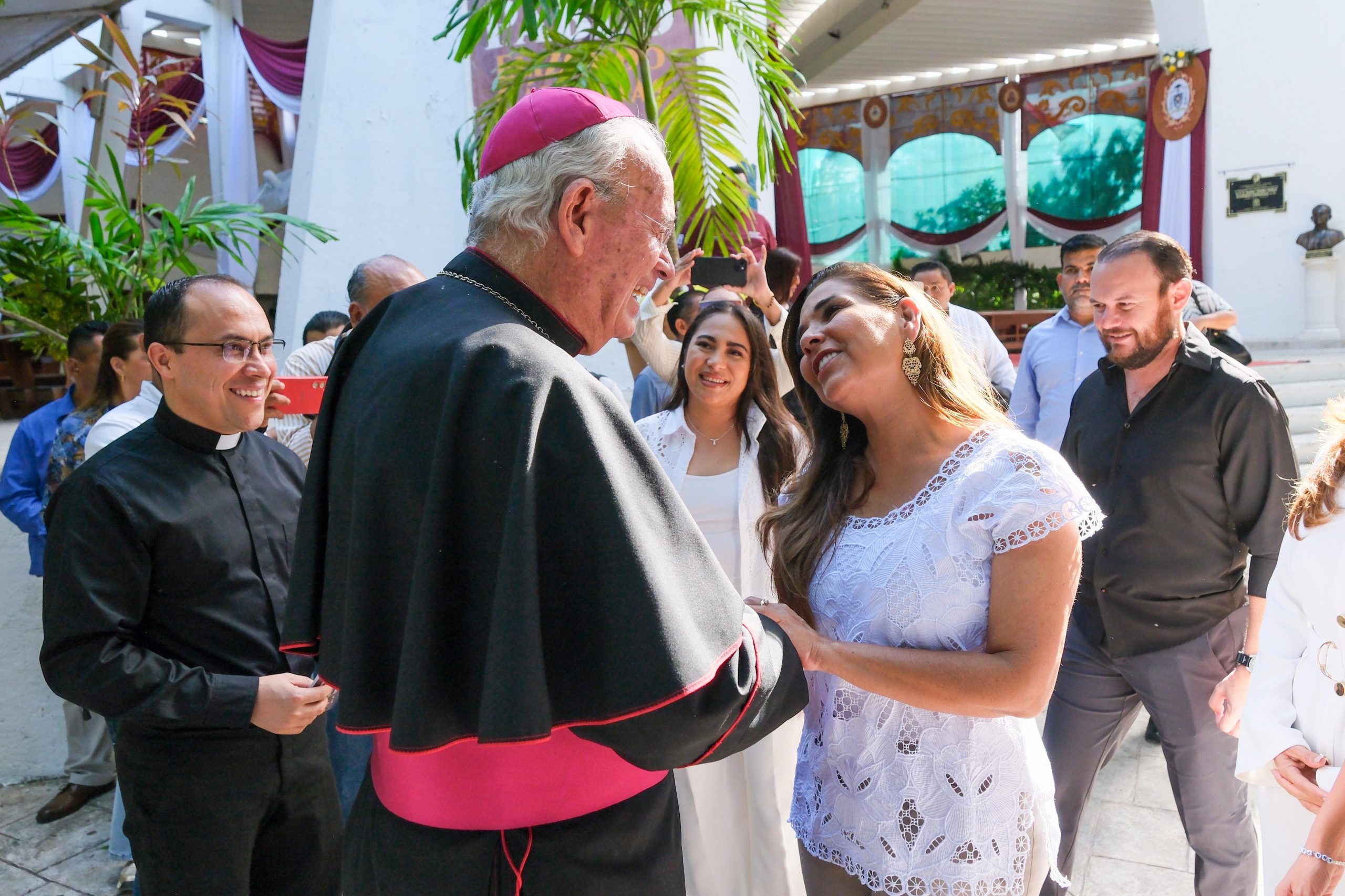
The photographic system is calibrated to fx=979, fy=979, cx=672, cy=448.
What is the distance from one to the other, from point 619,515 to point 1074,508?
845 millimetres

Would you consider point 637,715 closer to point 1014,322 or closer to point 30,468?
point 30,468

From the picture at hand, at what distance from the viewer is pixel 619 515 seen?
3.80 ft

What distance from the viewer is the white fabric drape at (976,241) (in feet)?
66.1

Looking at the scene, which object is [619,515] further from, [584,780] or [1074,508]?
[1074,508]

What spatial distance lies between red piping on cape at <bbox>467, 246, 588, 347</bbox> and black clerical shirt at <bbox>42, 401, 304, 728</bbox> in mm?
1064

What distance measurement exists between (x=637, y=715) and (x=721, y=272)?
311 cm

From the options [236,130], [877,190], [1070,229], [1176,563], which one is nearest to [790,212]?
[877,190]

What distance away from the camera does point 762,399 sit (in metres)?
3.38

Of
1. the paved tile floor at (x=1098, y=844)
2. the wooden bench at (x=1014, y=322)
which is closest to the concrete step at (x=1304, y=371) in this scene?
the wooden bench at (x=1014, y=322)

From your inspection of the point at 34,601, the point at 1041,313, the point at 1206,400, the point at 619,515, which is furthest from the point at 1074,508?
the point at 1041,313

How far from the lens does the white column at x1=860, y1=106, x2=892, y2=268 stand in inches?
800

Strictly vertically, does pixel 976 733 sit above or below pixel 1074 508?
below

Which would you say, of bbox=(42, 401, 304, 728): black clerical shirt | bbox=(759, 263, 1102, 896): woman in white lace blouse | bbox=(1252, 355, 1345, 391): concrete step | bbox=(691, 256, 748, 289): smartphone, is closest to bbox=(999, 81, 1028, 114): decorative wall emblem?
bbox=(1252, 355, 1345, 391): concrete step

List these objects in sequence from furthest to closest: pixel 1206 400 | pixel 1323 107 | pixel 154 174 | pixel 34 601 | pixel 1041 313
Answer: pixel 154 174
pixel 1041 313
pixel 1323 107
pixel 34 601
pixel 1206 400
